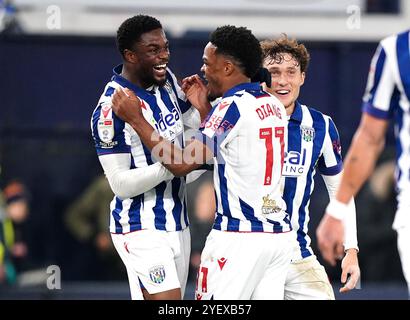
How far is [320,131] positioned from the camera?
271 inches

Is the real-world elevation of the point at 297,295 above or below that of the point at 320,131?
below

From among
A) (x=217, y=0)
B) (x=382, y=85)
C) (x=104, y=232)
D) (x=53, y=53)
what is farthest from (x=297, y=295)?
(x=217, y=0)

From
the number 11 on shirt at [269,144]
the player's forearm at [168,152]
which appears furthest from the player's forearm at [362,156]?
the player's forearm at [168,152]

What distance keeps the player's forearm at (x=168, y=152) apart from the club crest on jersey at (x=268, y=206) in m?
0.44

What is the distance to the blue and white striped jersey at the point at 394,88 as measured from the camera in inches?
199

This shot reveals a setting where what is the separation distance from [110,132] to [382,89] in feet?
6.25

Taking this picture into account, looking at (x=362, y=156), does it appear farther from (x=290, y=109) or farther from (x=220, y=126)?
(x=290, y=109)

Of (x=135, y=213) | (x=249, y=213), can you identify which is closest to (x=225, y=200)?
(x=249, y=213)

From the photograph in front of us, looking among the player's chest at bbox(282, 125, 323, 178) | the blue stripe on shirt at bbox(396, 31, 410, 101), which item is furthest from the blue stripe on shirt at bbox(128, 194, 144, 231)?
the blue stripe on shirt at bbox(396, 31, 410, 101)

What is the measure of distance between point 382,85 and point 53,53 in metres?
9.03

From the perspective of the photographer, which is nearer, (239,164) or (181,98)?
(239,164)

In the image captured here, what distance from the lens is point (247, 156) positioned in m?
6.08
